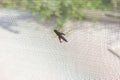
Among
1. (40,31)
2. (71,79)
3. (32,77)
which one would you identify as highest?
(40,31)

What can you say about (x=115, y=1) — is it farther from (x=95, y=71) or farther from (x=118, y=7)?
(x=95, y=71)

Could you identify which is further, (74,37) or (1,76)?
(1,76)

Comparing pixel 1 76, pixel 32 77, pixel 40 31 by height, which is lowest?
pixel 1 76

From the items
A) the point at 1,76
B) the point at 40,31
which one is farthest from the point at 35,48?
the point at 1,76

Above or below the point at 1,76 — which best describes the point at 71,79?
above

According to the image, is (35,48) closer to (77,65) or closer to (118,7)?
(77,65)

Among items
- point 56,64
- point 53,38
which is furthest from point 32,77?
point 53,38

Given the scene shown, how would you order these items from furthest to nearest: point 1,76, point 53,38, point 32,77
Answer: point 1,76 < point 32,77 < point 53,38

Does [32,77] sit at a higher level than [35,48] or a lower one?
lower

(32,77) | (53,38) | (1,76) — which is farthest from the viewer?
(1,76)
